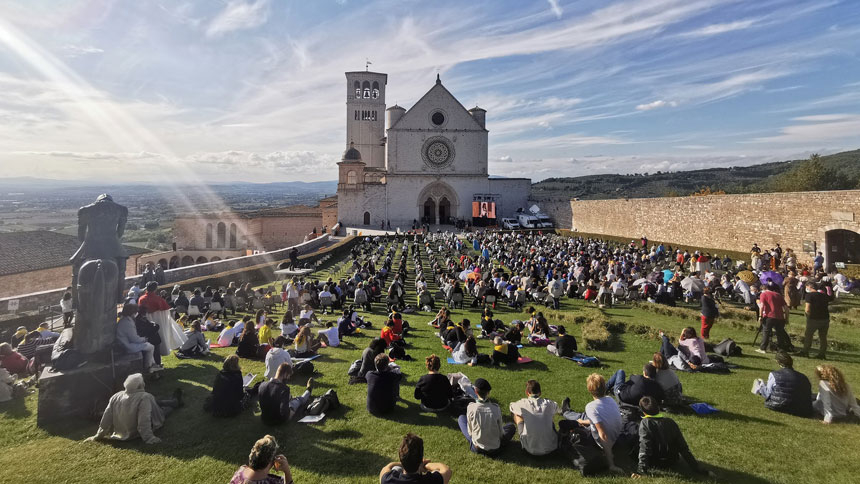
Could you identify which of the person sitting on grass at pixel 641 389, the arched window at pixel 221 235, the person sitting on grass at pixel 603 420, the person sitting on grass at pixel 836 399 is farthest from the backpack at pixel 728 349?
the arched window at pixel 221 235

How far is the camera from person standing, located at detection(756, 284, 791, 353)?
828 cm

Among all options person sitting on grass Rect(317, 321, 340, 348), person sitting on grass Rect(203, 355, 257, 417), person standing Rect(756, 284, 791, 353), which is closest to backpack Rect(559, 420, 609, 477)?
person sitting on grass Rect(203, 355, 257, 417)

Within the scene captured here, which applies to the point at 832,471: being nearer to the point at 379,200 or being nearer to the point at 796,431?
the point at 796,431

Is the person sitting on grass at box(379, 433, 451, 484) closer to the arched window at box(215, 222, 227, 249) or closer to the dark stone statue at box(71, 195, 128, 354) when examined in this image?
the dark stone statue at box(71, 195, 128, 354)

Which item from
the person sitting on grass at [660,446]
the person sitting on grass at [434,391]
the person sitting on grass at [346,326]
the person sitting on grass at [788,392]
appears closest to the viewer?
the person sitting on grass at [660,446]

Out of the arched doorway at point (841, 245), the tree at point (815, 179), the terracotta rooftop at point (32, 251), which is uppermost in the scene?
the tree at point (815, 179)

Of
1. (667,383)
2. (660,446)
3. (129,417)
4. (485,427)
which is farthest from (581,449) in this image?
(129,417)

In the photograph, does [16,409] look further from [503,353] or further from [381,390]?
[503,353]

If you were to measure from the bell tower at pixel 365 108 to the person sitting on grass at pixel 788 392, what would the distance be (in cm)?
5844

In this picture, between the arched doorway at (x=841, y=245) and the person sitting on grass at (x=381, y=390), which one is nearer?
the person sitting on grass at (x=381, y=390)

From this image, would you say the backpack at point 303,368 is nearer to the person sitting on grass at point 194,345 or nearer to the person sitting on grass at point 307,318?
the person sitting on grass at point 194,345

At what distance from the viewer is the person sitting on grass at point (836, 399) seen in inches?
216

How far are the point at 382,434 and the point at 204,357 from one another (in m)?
4.77

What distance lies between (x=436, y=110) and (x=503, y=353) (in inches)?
1737
